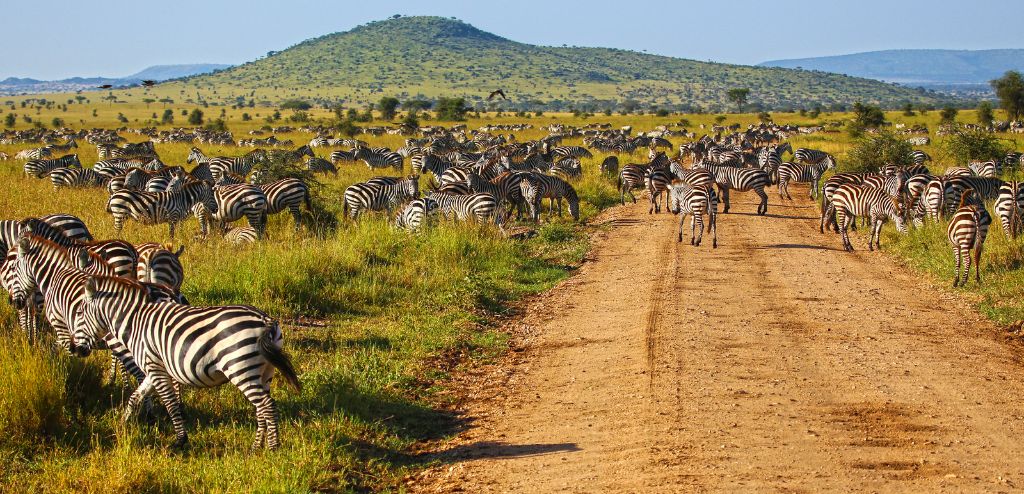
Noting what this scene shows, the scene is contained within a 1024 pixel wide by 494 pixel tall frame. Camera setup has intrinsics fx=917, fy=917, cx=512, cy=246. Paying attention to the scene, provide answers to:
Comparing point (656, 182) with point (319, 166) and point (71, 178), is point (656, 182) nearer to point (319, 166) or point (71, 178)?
point (319, 166)

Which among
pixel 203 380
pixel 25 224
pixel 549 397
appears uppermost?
pixel 25 224

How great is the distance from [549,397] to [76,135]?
171 feet

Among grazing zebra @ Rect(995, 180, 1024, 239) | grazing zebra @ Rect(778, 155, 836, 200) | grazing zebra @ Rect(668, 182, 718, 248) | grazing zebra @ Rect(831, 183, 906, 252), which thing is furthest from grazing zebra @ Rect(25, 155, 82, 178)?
grazing zebra @ Rect(995, 180, 1024, 239)

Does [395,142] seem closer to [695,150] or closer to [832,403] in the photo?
[695,150]

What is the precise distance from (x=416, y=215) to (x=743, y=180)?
9.18 metres

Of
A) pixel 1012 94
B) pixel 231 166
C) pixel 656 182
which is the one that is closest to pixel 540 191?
pixel 656 182

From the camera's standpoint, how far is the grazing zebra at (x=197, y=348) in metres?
6.25

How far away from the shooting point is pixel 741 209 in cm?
2234

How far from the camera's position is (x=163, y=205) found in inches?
639

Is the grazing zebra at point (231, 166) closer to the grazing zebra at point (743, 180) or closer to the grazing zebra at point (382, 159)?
the grazing zebra at point (382, 159)

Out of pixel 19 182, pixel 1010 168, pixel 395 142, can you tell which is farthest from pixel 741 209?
pixel 395 142

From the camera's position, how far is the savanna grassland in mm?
6152

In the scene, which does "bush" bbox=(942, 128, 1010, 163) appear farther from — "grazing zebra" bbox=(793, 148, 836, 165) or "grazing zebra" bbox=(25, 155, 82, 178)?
"grazing zebra" bbox=(25, 155, 82, 178)

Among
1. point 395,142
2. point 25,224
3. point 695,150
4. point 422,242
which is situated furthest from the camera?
point 395,142
